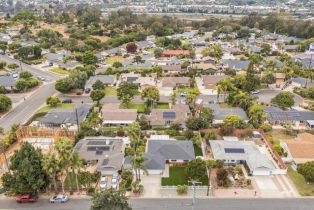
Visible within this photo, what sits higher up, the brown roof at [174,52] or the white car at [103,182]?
the brown roof at [174,52]

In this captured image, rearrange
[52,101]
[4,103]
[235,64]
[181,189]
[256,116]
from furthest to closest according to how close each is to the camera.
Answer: [235,64] → [52,101] → [4,103] → [256,116] → [181,189]

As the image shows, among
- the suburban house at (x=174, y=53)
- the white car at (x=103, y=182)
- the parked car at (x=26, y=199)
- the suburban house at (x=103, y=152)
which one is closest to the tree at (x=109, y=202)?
the white car at (x=103, y=182)

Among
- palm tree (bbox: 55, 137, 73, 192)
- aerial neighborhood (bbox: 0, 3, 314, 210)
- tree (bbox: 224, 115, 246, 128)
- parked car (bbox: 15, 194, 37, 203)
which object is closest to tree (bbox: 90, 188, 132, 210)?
aerial neighborhood (bbox: 0, 3, 314, 210)

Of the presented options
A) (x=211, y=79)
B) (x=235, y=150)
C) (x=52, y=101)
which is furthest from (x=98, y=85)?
(x=235, y=150)

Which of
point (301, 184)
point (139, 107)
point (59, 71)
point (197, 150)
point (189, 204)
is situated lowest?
point (301, 184)

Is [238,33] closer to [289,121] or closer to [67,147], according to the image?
[289,121]

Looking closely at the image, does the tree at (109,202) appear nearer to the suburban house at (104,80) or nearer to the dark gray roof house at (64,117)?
the dark gray roof house at (64,117)

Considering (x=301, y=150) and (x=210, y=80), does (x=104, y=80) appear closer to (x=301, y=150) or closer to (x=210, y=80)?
(x=210, y=80)
